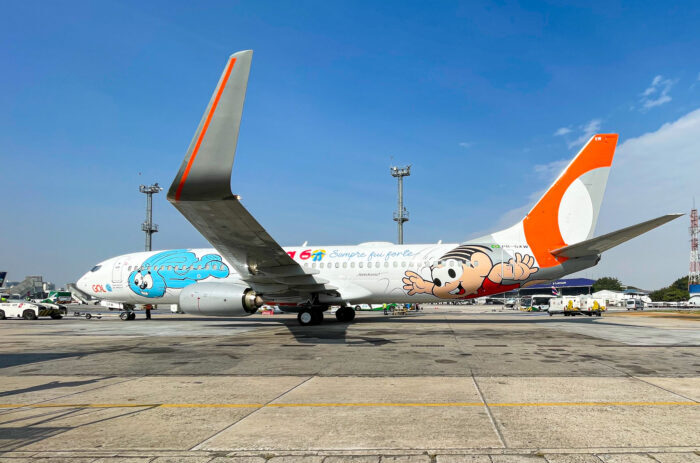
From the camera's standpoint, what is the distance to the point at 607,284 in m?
137

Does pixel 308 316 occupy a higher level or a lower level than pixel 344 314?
higher

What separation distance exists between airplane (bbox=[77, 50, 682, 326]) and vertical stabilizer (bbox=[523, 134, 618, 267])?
0.04 metres

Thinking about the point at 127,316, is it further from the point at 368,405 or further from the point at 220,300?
the point at 368,405

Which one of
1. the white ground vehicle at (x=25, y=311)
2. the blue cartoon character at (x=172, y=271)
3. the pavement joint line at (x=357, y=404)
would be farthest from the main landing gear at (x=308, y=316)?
the white ground vehicle at (x=25, y=311)

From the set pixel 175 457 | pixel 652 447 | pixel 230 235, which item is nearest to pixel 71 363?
pixel 230 235

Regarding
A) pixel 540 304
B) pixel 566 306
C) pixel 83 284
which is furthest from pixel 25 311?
pixel 540 304

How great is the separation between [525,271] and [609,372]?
11585 mm

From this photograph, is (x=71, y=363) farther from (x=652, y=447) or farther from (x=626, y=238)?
(x=626, y=238)

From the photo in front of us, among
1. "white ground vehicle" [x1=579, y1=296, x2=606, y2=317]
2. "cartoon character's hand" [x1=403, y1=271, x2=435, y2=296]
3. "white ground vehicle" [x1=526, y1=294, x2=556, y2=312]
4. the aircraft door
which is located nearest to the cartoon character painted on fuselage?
"cartoon character's hand" [x1=403, y1=271, x2=435, y2=296]

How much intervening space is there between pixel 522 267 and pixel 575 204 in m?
3.79

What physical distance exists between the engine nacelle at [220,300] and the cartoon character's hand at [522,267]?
11133 mm

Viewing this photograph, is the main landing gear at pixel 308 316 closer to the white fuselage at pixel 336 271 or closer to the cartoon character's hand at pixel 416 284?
the white fuselage at pixel 336 271

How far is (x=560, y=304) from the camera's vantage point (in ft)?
125

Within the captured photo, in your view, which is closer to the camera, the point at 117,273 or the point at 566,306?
the point at 117,273
